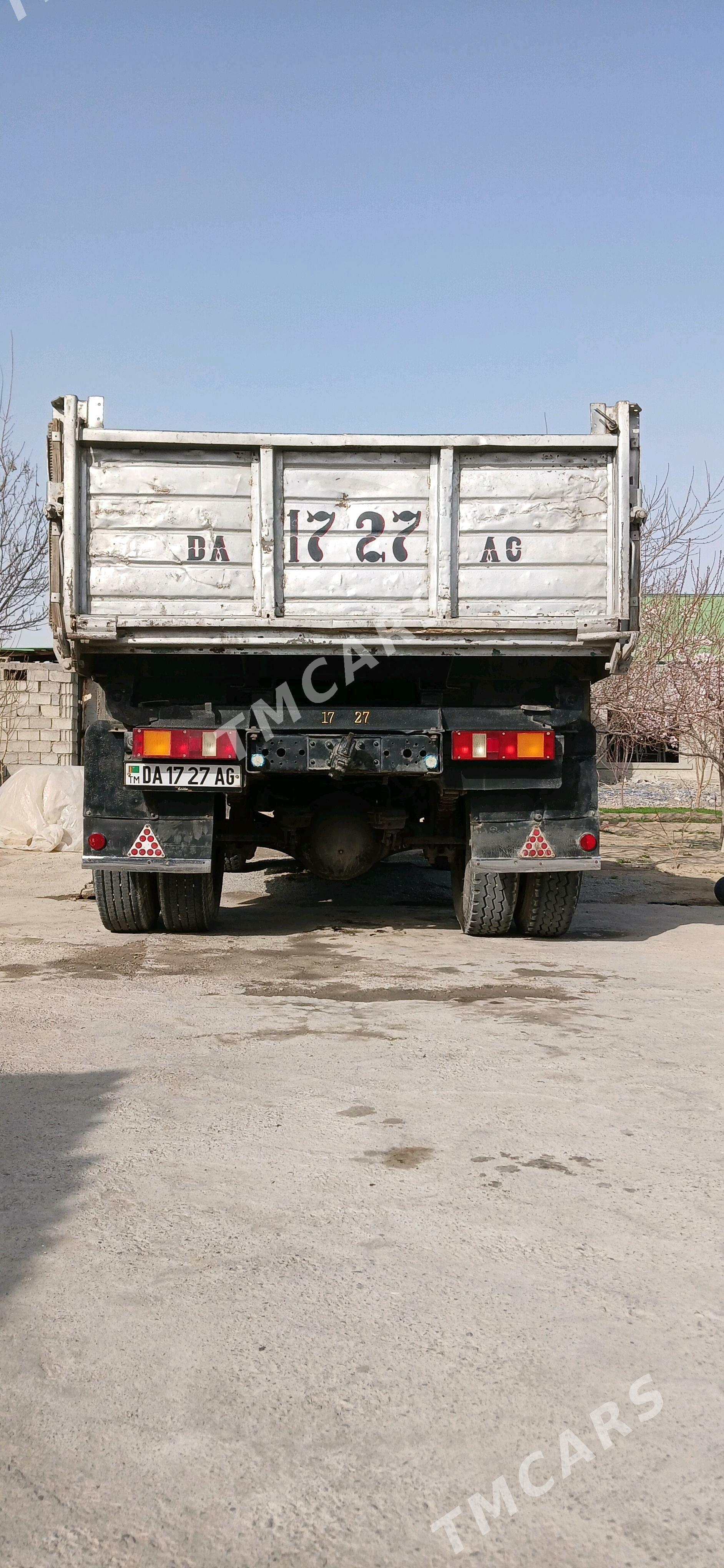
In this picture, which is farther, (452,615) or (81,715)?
(81,715)

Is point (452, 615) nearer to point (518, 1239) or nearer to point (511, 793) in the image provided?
point (511, 793)

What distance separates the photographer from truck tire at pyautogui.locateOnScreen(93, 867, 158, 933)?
22.1 ft

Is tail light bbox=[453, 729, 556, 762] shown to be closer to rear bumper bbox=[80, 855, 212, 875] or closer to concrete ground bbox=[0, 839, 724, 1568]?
rear bumper bbox=[80, 855, 212, 875]

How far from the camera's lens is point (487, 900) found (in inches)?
267

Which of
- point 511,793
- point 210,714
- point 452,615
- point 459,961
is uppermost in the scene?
point 452,615

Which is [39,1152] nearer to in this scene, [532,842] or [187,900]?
[187,900]

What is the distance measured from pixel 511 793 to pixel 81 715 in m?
2.79

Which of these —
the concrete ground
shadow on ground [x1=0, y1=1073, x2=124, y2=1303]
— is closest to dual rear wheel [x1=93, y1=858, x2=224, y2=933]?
the concrete ground

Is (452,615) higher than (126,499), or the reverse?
(126,499)

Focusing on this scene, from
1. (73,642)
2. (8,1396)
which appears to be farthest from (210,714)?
(8,1396)

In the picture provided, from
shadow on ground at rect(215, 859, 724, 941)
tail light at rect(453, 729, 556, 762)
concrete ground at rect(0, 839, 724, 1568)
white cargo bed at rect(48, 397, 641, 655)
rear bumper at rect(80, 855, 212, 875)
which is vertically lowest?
Answer: shadow on ground at rect(215, 859, 724, 941)

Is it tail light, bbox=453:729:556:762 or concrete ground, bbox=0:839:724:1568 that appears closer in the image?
concrete ground, bbox=0:839:724:1568

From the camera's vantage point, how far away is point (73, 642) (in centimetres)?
608

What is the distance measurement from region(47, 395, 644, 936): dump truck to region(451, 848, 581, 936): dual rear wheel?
0.82 ft
